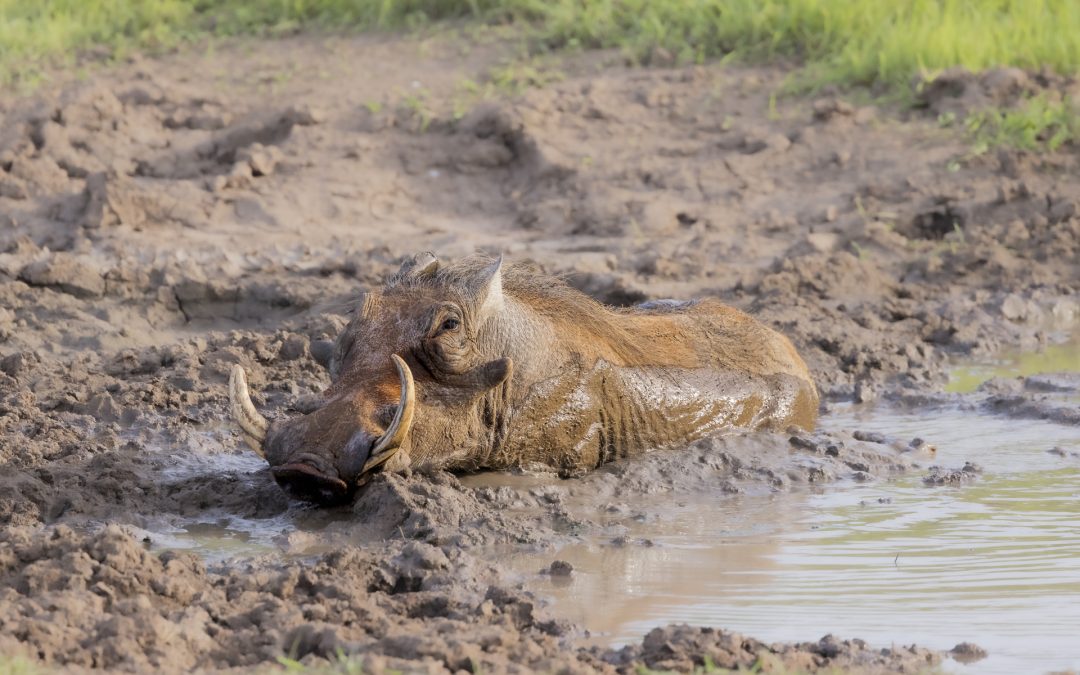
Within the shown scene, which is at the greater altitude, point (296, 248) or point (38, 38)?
point (38, 38)

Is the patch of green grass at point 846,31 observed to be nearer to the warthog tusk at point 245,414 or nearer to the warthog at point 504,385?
the warthog at point 504,385

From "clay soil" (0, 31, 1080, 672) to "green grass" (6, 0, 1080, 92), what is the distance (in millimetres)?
347

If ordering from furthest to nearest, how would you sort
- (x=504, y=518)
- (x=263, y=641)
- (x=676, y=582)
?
(x=504, y=518)
(x=676, y=582)
(x=263, y=641)

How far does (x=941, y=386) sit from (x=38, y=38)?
7436 millimetres

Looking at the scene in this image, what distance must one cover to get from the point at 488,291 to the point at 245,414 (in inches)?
39.8

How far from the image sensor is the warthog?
551 centimetres

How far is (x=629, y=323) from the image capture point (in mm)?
6711

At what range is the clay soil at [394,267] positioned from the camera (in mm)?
4422

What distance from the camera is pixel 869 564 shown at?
5293mm

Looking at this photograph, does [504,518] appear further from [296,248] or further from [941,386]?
[296,248]

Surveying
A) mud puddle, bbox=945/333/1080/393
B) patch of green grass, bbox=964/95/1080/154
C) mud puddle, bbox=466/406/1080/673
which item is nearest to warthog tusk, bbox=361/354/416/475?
mud puddle, bbox=466/406/1080/673

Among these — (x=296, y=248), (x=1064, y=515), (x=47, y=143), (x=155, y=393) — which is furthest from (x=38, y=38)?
(x=1064, y=515)

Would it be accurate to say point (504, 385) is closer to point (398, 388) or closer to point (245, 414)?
point (398, 388)

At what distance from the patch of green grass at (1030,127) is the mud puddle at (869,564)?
420 cm
